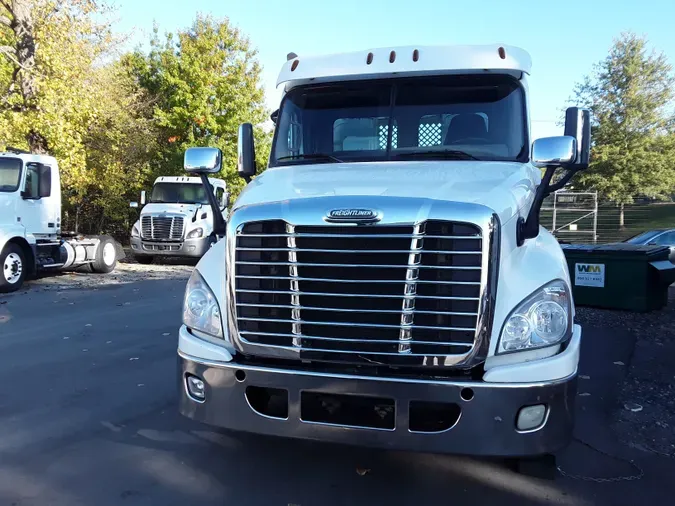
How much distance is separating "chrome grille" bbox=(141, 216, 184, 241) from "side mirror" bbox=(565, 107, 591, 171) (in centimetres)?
1339

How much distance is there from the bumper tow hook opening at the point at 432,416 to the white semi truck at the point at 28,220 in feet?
33.1

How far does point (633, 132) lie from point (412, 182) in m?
28.2

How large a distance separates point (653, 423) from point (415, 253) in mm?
2809

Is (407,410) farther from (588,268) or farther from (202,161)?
(588,268)

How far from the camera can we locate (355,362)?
9.67ft

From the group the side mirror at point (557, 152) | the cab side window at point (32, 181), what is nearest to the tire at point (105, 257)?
the cab side window at point (32, 181)

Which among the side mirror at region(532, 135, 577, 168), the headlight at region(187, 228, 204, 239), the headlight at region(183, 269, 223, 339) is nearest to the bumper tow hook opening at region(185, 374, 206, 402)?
the headlight at region(183, 269, 223, 339)

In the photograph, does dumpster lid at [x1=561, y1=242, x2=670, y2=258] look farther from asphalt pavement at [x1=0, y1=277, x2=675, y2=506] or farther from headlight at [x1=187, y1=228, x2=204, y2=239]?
headlight at [x1=187, y1=228, x2=204, y2=239]

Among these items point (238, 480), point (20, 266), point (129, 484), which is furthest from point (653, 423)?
point (20, 266)

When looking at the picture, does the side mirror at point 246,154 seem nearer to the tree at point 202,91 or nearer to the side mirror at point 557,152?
the side mirror at point 557,152

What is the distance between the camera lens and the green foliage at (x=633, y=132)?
26.9m

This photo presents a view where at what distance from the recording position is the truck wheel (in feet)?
34.5

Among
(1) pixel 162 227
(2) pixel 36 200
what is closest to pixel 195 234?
(1) pixel 162 227

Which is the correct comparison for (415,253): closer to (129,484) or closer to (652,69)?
(129,484)
